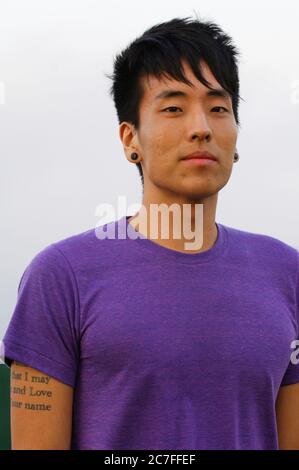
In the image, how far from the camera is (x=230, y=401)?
277 centimetres

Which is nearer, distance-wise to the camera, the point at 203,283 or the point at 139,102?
the point at 203,283

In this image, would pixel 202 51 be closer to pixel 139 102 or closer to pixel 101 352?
pixel 139 102

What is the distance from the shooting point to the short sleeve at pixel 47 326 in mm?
2705

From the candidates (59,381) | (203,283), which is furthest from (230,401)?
(59,381)

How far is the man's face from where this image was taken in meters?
2.82

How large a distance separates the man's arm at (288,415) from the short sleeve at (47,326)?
919 millimetres

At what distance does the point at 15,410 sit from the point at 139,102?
136 cm

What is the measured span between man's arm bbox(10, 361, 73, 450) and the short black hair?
106cm

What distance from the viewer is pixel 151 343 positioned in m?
2.70

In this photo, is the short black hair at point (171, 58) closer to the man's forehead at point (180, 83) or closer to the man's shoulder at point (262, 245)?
the man's forehead at point (180, 83)

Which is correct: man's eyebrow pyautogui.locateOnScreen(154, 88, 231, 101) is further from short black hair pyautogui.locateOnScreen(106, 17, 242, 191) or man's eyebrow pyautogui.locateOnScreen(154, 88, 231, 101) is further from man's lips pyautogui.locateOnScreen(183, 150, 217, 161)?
man's lips pyautogui.locateOnScreen(183, 150, 217, 161)

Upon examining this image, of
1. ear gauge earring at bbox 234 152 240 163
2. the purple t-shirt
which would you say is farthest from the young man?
ear gauge earring at bbox 234 152 240 163

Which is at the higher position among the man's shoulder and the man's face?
the man's face

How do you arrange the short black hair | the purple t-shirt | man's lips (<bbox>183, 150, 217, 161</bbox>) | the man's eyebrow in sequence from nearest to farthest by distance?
1. the purple t-shirt
2. man's lips (<bbox>183, 150, 217, 161</bbox>)
3. the man's eyebrow
4. the short black hair
